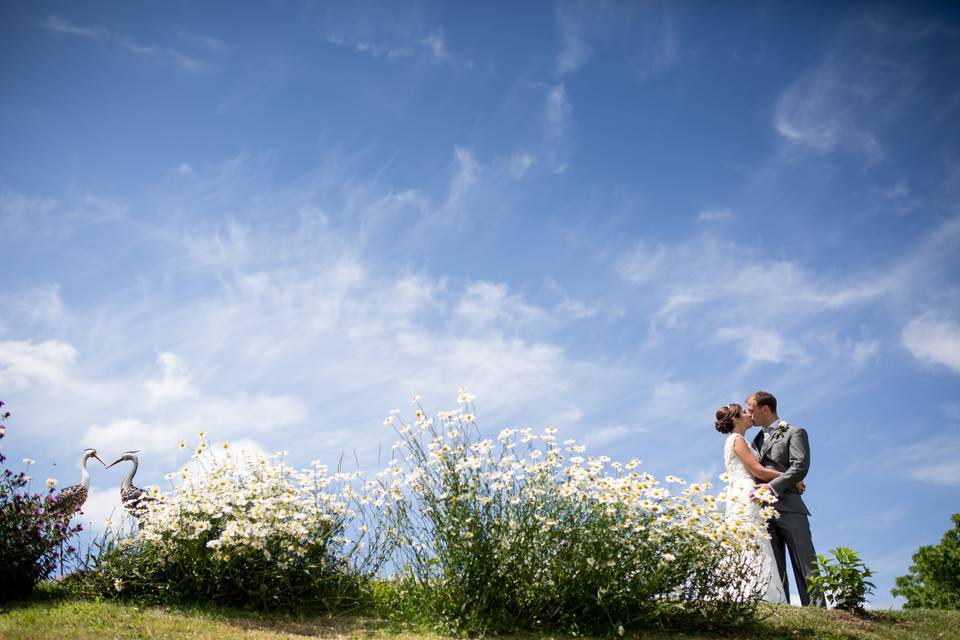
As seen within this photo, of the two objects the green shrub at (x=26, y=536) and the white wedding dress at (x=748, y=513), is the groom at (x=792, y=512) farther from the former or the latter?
the green shrub at (x=26, y=536)

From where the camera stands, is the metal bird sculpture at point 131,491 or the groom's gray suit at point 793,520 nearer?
the groom's gray suit at point 793,520

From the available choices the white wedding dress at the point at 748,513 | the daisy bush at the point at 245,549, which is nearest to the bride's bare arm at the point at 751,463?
the white wedding dress at the point at 748,513

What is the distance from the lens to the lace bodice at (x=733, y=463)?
413 inches

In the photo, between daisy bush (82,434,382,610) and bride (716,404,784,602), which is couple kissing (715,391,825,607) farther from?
daisy bush (82,434,382,610)

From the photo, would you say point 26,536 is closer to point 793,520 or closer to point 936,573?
point 793,520

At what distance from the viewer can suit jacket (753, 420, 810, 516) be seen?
32.3 ft

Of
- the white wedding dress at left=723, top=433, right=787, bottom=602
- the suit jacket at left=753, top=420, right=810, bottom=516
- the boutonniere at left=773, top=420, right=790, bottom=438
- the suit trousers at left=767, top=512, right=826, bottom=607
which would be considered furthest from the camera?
the boutonniere at left=773, top=420, right=790, bottom=438

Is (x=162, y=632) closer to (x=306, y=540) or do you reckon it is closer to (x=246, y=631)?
(x=246, y=631)

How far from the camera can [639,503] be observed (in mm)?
7613

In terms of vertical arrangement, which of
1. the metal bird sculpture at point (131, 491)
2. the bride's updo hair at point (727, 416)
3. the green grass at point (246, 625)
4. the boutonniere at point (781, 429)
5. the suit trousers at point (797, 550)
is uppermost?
the bride's updo hair at point (727, 416)

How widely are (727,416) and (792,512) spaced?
5.49ft

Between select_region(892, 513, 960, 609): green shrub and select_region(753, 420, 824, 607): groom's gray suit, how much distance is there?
13911 millimetres

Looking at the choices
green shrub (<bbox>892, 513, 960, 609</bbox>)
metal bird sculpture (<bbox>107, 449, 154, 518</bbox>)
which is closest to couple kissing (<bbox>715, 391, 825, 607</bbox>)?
metal bird sculpture (<bbox>107, 449, 154, 518</bbox>)

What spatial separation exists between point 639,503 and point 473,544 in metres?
1.80
